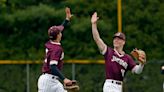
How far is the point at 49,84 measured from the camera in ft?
42.6

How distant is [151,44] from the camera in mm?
25844

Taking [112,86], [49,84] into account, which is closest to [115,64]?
[112,86]

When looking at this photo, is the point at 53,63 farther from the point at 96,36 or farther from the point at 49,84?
the point at 96,36

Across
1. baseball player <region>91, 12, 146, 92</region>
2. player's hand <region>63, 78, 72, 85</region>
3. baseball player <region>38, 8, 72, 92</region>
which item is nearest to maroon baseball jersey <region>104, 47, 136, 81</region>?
baseball player <region>91, 12, 146, 92</region>

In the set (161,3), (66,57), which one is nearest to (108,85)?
(66,57)

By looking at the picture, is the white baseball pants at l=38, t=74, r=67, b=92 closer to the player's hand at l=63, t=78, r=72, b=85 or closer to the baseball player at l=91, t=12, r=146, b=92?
the player's hand at l=63, t=78, r=72, b=85

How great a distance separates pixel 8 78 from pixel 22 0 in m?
4.37

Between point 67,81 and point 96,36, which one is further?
point 67,81

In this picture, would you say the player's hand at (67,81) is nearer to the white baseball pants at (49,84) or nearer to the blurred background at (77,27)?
the white baseball pants at (49,84)

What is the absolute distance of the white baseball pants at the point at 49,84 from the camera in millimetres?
12938

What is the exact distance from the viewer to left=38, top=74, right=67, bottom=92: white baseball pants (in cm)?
1294

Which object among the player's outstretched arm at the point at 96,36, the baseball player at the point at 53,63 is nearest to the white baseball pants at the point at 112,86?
the player's outstretched arm at the point at 96,36

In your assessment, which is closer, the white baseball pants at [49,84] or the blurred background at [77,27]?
the white baseball pants at [49,84]

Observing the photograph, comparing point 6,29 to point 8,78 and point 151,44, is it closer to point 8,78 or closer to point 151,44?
point 8,78
